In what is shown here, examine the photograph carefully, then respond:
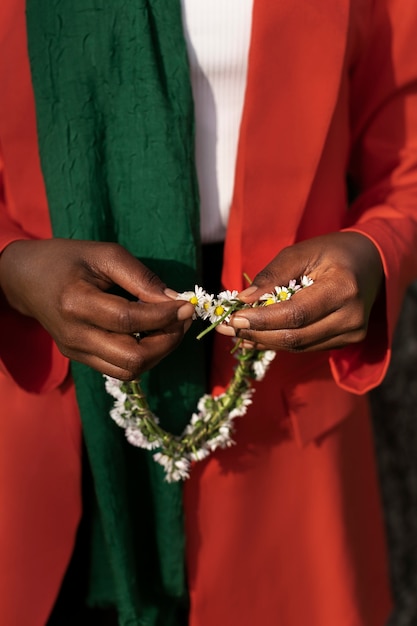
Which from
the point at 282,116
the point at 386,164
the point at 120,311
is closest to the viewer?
the point at 120,311

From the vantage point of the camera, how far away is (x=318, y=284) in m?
0.77

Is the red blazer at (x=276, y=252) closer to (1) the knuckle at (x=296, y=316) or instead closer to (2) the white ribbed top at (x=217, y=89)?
(2) the white ribbed top at (x=217, y=89)

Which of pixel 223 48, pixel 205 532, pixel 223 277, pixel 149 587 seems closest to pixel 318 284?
pixel 223 277

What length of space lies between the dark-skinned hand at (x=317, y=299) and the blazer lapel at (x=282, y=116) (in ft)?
0.25

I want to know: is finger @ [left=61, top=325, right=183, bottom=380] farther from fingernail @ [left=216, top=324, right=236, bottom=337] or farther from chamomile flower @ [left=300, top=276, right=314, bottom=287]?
chamomile flower @ [left=300, top=276, right=314, bottom=287]

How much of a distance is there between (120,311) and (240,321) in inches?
5.1

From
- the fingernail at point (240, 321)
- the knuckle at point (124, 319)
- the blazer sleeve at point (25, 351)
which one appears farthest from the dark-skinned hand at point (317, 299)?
the blazer sleeve at point (25, 351)

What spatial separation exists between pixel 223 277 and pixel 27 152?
0.30 meters

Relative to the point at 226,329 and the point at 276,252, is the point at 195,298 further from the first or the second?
the point at 276,252

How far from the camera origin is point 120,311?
0.71m

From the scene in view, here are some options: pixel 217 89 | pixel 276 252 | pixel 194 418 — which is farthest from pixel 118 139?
pixel 194 418

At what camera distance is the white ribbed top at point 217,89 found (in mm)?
801

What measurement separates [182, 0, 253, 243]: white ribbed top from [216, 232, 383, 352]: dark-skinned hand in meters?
0.15

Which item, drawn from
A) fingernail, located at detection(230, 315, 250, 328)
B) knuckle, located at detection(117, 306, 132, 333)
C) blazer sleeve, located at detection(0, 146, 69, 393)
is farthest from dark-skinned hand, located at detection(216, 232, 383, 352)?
blazer sleeve, located at detection(0, 146, 69, 393)
